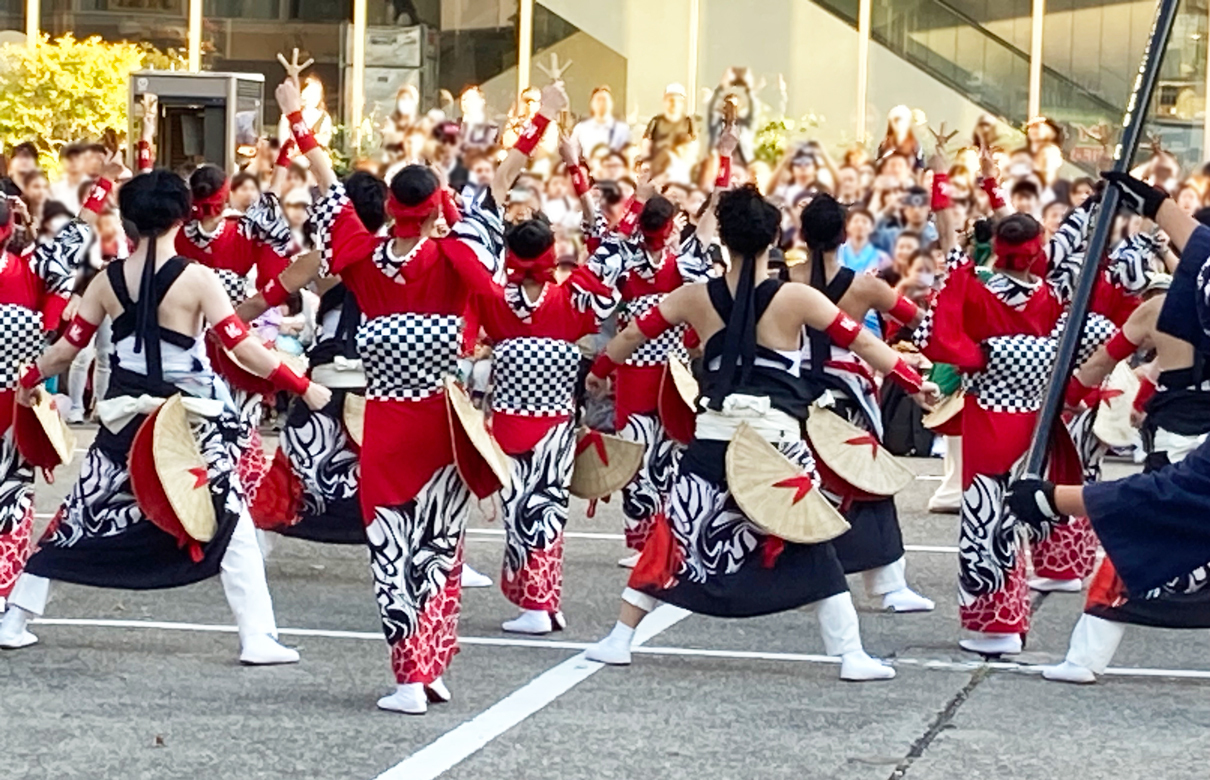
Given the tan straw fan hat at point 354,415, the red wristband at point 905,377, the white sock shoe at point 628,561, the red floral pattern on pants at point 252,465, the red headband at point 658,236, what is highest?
the red headband at point 658,236

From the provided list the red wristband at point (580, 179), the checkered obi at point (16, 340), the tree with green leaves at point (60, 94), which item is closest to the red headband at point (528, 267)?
the red wristband at point (580, 179)

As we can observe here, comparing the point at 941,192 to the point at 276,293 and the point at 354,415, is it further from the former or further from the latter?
the point at 276,293

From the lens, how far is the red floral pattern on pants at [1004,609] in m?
8.36

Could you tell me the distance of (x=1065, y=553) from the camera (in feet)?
32.5

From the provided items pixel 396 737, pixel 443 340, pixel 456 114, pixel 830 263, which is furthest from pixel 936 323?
pixel 456 114

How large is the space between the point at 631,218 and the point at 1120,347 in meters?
2.75

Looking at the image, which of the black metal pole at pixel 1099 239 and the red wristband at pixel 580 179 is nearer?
the black metal pole at pixel 1099 239

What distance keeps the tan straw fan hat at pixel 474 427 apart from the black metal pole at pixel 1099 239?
1.81m

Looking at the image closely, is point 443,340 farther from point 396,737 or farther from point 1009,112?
point 1009,112

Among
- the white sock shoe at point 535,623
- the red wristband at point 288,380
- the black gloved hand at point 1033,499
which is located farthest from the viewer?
the white sock shoe at point 535,623

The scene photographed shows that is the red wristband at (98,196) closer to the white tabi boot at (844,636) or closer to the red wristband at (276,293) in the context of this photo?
the red wristband at (276,293)

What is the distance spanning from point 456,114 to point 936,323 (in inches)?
364

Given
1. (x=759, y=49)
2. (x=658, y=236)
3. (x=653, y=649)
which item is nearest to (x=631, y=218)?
(x=658, y=236)

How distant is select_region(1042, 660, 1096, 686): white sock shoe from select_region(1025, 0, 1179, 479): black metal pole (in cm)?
194
